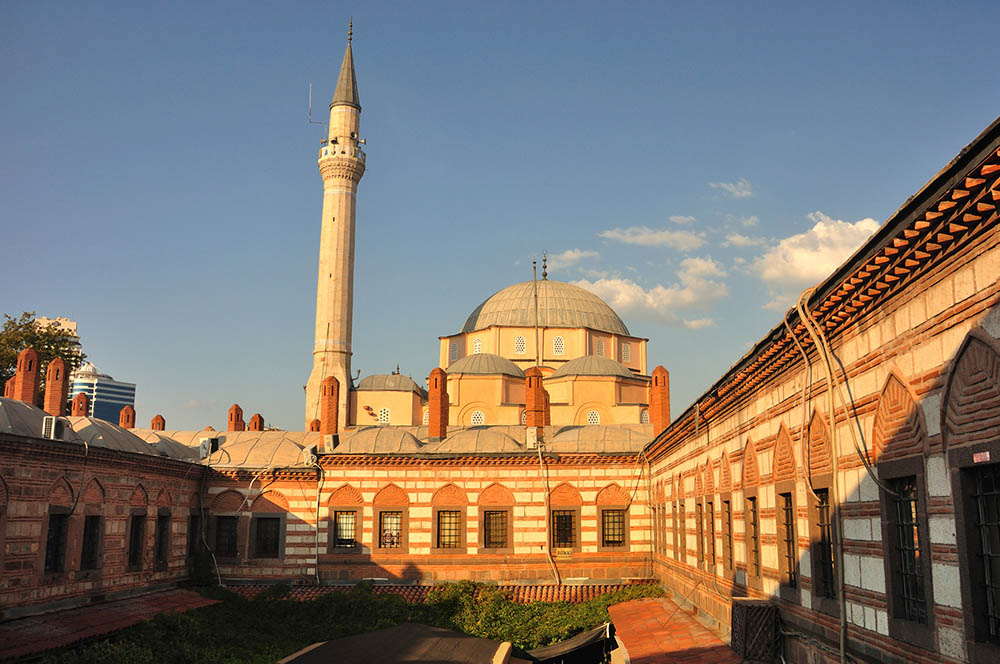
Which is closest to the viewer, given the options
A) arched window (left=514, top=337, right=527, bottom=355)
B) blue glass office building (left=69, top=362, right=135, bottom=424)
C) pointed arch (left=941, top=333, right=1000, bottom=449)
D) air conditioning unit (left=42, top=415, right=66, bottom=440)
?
pointed arch (left=941, top=333, right=1000, bottom=449)

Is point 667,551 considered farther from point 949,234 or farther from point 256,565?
point 949,234

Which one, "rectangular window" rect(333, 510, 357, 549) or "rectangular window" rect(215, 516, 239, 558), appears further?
"rectangular window" rect(333, 510, 357, 549)

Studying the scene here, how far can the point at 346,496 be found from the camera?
22672 millimetres

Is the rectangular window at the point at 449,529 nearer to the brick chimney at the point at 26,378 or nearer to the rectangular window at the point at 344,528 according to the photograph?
the rectangular window at the point at 344,528

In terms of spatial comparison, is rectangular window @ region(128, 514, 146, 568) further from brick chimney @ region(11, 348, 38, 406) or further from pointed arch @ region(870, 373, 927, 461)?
pointed arch @ region(870, 373, 927, 461)

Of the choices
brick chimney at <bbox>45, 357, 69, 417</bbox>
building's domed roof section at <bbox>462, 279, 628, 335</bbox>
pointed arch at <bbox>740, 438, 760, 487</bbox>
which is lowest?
pointed arch at <bbox>740, 438, 760, 487</bbox>

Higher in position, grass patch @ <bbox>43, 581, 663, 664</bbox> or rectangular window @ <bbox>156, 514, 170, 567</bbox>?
rectangular window @ <bbox>156, 514, 170, 567</bbox>

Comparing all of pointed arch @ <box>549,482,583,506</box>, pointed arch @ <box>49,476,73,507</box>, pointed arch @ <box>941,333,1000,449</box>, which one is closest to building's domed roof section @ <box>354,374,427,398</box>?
pointed arch @ <box>549,482,583,506</box>

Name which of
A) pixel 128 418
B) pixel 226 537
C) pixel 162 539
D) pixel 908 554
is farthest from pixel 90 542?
pixel 128 418

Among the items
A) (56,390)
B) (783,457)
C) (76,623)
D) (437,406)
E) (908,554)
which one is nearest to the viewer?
(908,554)

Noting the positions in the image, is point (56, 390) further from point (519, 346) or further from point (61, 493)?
point (519, 346)

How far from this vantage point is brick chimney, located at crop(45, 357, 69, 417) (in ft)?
69.9

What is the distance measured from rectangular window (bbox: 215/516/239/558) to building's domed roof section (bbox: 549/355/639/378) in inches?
607

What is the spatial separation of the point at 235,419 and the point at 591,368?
13.6m
